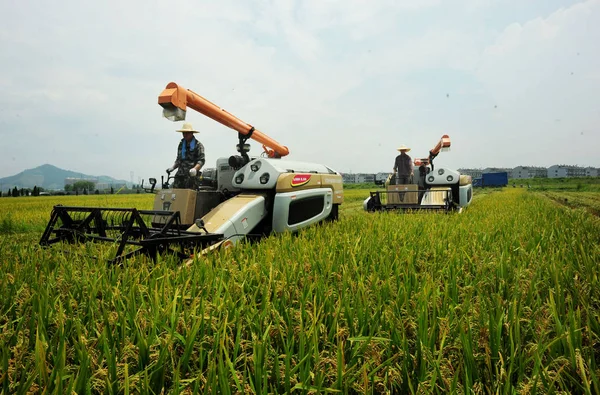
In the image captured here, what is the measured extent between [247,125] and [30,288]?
3921 mm

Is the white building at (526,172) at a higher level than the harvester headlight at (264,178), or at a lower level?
higher

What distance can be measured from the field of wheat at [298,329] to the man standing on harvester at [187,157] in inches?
89.8

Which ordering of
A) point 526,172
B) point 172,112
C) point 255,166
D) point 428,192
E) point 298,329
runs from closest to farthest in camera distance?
1. point 298,329
2. point 172,112
3. point 255,166
4. point 428,192
5. point 526,172

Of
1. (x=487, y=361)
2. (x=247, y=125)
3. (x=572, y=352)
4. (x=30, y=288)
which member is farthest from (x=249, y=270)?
(x=247, y=125)

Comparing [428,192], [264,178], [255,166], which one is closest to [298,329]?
[264,178]

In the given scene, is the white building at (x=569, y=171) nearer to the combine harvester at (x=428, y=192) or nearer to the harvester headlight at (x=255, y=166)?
the combine harvester at (x=428, y=192)

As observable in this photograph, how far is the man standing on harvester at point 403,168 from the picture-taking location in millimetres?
10289

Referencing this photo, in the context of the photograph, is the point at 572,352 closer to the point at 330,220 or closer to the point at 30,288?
the point at 30,288

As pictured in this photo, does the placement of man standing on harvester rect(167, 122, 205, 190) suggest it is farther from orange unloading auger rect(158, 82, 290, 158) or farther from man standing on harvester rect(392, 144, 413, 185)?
man standing on harvester rect(392, 144, 413, 185)

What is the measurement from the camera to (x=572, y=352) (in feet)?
4.81

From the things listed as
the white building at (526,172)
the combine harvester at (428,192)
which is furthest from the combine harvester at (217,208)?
the white building at (526,172)

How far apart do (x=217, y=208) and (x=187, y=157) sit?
1.78 metres

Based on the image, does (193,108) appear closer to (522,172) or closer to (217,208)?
(217,208)

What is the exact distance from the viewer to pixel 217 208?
172 inches
